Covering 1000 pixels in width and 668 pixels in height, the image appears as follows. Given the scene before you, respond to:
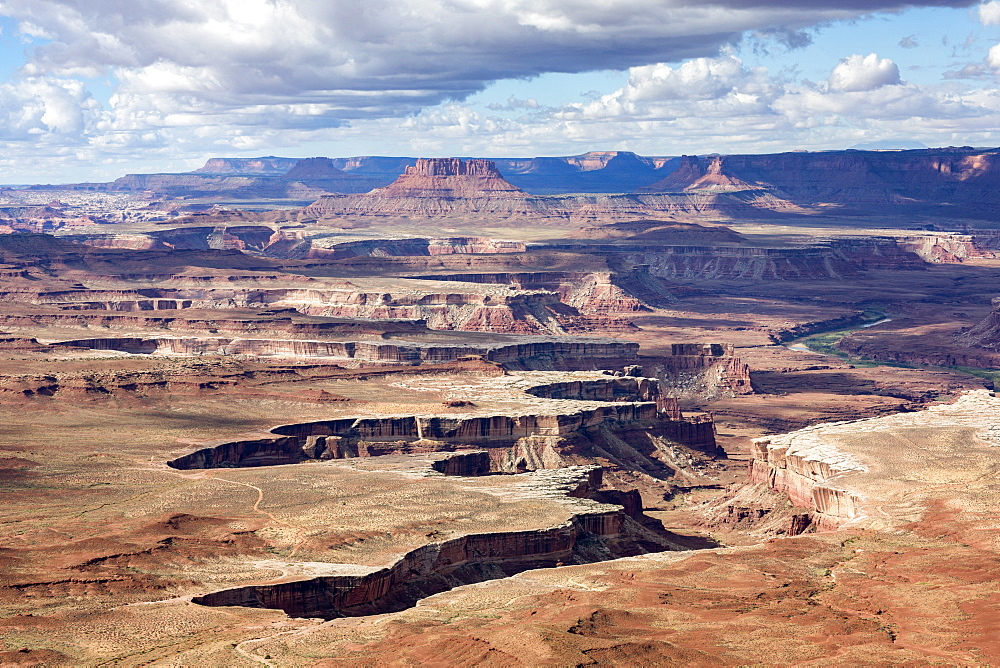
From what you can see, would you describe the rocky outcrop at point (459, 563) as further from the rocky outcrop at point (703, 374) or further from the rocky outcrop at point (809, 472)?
the rocky outcrop at point (703, 374)

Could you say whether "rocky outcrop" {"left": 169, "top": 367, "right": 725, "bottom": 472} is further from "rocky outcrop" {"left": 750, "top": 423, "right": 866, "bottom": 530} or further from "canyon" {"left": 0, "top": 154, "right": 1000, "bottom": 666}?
"rocky outcrop" {"left": 750, "top": 423, "right": 866, "bottom": 530}

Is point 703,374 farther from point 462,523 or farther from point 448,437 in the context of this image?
point 462,523

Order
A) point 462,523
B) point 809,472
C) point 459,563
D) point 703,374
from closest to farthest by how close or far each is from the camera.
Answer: point 459,563, point 462,523, point 809,472, point 703,374

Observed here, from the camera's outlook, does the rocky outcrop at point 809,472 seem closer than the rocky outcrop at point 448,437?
Yes

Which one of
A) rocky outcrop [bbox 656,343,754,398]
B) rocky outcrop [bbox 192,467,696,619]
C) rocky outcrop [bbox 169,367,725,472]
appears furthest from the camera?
rocky outcrop [bbox 656,343,754,398]

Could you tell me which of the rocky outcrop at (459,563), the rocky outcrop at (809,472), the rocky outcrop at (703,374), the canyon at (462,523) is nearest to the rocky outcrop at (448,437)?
the canyon at (462,523)

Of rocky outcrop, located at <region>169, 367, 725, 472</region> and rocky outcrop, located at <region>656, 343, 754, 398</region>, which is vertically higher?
rocky outcrop, located at <region>169, 367, 725, 472</region>

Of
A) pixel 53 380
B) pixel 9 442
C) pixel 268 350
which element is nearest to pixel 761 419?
pixel 268 350

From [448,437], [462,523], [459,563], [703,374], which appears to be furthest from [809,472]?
[703,374]

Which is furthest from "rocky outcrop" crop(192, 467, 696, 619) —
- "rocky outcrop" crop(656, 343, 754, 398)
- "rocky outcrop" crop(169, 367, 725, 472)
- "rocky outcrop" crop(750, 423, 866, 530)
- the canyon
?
"rocky outcrop" crop(656, 343, 754, 398)

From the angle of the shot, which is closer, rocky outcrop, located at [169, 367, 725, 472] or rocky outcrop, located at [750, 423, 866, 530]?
rocky outcrop, located at [750, 423, 866, 530]

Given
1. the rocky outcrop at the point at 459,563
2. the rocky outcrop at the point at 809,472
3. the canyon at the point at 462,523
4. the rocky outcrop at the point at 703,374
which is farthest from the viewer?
the rocky outcrop at the point at 703,374
